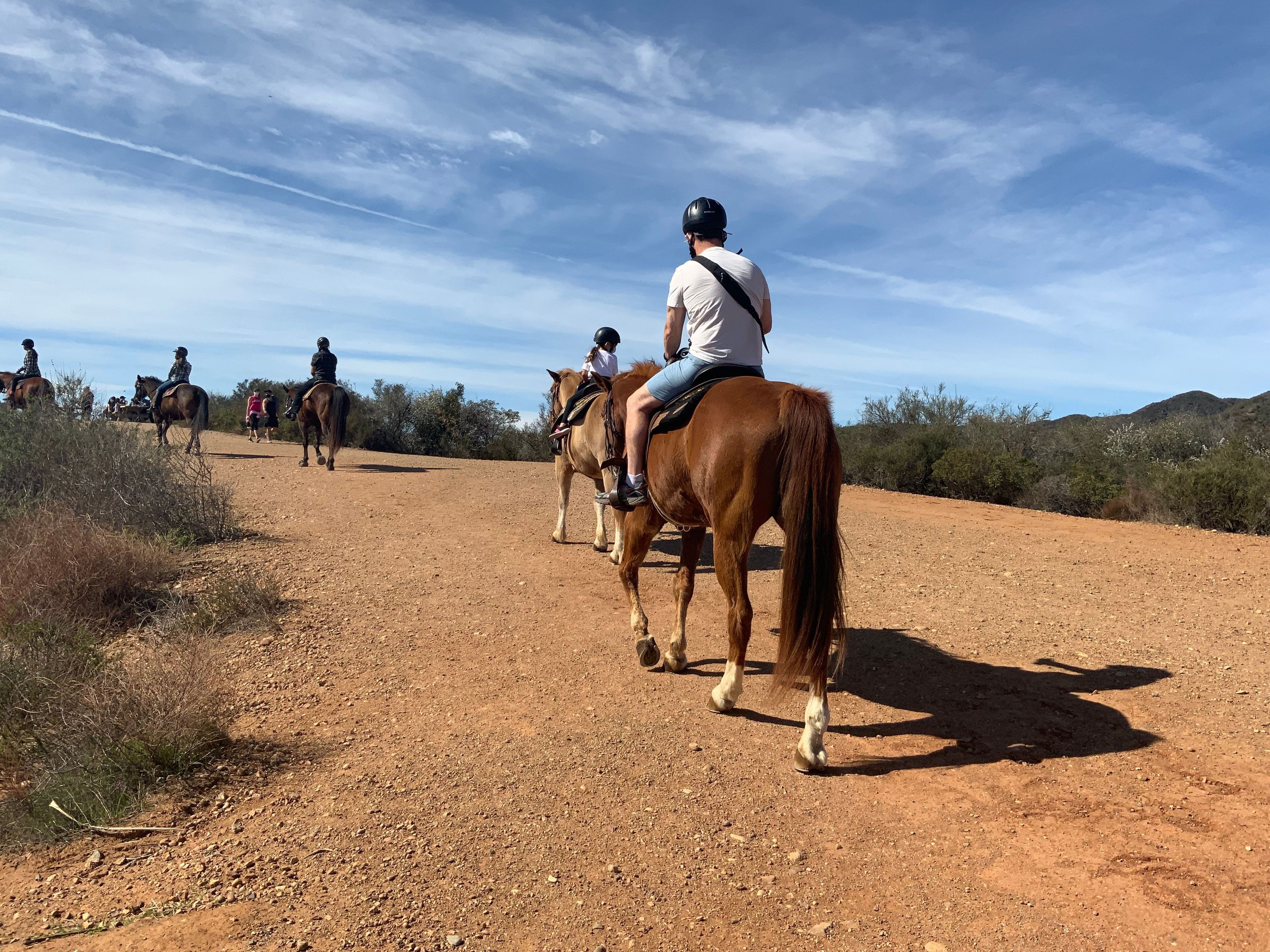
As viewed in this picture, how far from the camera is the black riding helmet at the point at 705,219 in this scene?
501cm

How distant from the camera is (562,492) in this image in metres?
9.63

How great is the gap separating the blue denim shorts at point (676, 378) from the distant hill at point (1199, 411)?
20368 mm

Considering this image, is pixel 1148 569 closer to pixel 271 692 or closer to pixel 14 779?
pixel 271 692

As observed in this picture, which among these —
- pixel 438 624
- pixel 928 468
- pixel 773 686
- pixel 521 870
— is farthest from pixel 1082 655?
pixel 928 468

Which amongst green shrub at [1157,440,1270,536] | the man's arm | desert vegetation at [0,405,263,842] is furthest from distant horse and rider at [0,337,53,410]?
green shrub at [1157,440,1270,536]

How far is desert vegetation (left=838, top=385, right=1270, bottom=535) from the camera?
11945 mm

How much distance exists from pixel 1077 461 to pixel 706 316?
617 inches

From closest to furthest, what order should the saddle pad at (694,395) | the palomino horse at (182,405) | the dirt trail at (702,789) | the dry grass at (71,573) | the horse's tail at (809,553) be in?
the dirt trail at (702,789) < the horse's tail at (809,553) < the saddle pad at (694,395) < the dry grass at (71,573) < the palomino horse at (182,405)

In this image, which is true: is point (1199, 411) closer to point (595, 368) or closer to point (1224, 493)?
point (1224, 493)

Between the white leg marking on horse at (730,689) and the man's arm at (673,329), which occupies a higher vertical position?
the man's arm at (673,329)

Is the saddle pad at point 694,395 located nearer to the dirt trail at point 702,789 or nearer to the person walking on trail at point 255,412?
the dirt trail at point 702,789

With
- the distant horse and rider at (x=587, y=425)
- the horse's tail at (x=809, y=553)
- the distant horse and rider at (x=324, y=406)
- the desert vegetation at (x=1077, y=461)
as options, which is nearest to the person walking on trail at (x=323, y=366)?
the distant horse and rider at (x=324, y=406)

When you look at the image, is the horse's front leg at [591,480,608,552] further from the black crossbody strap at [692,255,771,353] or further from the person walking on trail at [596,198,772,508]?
the black crossbody strap at [692,255,771,353]

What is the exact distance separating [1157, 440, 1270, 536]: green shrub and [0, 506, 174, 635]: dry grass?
13.9 metres
